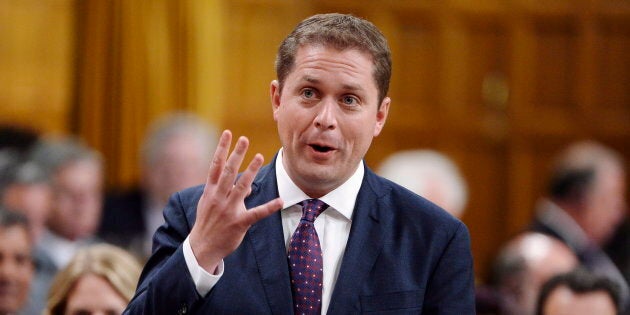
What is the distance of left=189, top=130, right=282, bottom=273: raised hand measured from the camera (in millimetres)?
2197

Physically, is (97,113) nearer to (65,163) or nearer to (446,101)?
(65,163)

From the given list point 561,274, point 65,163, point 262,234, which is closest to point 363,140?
point 262,234

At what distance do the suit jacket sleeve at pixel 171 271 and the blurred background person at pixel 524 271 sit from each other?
2386mm

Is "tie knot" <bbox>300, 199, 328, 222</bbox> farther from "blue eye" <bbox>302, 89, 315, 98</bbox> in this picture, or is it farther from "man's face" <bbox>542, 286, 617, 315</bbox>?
"man's face" <bbox>542, 286, 617, 315</bbox>

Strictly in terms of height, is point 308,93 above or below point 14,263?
above

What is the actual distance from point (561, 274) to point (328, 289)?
6.15ft

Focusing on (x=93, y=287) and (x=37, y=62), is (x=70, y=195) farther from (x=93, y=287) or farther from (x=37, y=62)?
→ (x=93, y=287)

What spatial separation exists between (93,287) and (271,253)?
1482mm

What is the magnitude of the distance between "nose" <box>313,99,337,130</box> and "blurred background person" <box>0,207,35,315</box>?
226 centimetres

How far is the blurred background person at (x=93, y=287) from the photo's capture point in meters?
3.69

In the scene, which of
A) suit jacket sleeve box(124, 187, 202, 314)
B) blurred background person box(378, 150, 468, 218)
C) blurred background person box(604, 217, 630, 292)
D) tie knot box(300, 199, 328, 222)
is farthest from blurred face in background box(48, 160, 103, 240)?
tie knot box(300, 199, 328, 222)

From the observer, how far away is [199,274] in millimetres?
2248

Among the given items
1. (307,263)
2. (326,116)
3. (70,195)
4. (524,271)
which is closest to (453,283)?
(307,263)

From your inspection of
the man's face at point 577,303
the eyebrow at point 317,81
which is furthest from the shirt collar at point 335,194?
the man's face at point 577,303
